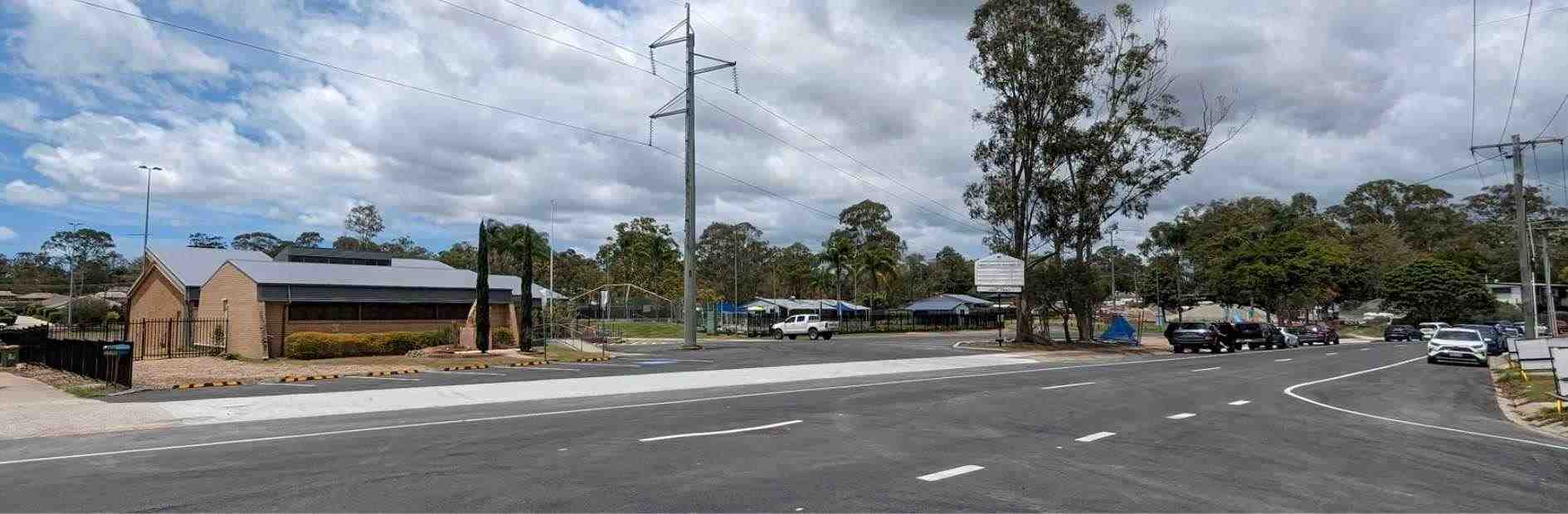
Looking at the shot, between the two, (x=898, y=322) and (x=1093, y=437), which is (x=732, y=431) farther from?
(x=898, y=322)

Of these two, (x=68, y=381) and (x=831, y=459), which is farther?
(x=68, y=381)

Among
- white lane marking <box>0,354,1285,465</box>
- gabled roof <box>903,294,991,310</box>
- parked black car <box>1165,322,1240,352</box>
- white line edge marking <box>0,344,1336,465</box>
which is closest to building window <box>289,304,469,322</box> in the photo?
white line edge marking <box>0,344,1336,465</box>

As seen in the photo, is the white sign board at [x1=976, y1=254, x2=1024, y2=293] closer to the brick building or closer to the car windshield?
the car windshield

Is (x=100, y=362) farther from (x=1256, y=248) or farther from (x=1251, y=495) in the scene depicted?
(x=1256, y=248)

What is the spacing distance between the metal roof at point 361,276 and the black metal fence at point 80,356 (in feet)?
20.1

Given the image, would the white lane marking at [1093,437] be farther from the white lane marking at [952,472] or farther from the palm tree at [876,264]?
the palm tree at [876,264]

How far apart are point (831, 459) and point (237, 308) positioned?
98.4ft

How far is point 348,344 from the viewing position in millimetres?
30578

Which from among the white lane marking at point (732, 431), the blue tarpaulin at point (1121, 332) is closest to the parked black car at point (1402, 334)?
the blue tarpaulin at point (1121, 332)

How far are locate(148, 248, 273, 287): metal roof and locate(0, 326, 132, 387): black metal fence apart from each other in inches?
217

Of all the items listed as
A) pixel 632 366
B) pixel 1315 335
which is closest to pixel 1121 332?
pixel 1315 335

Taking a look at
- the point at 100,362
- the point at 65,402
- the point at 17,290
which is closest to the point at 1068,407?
the point at 65,402

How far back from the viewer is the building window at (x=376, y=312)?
32219 millimetres

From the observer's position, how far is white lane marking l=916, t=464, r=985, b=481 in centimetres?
857
